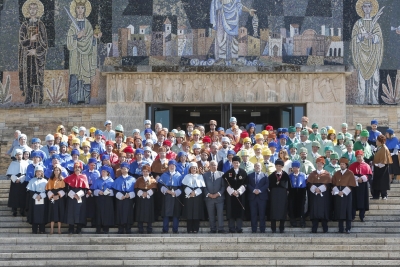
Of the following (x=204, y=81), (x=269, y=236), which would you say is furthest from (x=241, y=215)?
(x=204, y=81)

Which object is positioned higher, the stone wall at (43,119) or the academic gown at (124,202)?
the stone wall at (43,119)

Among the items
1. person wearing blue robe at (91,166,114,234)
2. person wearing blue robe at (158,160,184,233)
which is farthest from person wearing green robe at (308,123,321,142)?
person wearing blue robe at (91,166,114,234)

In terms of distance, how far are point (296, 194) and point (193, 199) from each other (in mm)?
2090

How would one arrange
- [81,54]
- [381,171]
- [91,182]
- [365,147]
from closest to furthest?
[91,182] → [381,171] → [365,147] → [81,54]

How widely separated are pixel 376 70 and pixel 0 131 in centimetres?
1084

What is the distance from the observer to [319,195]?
17.9 metres

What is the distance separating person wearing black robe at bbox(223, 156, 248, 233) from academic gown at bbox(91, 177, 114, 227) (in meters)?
2.33

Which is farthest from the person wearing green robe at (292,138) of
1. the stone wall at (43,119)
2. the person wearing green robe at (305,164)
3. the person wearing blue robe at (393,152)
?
the stone wall at (43,119)

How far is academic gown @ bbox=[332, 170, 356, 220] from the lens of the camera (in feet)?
58.2

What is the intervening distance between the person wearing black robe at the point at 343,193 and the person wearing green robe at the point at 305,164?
1.97 feet

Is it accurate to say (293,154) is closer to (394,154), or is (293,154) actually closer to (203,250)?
(394,154)

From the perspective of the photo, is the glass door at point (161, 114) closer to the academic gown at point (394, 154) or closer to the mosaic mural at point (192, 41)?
the mosaic mural at point (192, 41)

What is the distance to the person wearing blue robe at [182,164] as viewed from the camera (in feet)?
60.3

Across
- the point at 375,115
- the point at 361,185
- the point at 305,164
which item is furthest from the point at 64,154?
the point at 375,115
